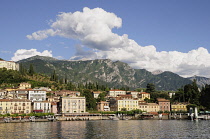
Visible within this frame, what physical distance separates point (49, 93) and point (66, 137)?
387ft

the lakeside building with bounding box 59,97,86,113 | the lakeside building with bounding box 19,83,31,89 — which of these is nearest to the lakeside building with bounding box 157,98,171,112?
the lakeside building with bounding box 59,97,86,113

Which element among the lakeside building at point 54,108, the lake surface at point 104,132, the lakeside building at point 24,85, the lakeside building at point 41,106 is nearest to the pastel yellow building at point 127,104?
the lakeside building at point 54,108

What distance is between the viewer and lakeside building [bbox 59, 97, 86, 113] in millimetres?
151125

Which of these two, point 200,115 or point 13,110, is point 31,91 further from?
point 200,115

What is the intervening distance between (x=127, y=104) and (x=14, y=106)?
69985 mm

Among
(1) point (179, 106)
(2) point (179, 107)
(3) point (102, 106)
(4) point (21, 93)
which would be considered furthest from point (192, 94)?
(4) point (21, 93)

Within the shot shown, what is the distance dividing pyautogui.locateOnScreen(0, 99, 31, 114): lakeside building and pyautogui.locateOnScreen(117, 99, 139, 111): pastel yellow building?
56848mm

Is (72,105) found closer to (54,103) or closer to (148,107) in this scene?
(54,103)

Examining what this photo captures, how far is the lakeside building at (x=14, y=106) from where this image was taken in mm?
138925

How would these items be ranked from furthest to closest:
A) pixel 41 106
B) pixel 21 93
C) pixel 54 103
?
1. pixel 21 93
2. pixel 54 103
3. pixel 41 106

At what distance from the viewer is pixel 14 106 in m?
141

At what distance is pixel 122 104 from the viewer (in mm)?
173875

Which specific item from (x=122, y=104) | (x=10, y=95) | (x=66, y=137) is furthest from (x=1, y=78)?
(x=66, y=137)

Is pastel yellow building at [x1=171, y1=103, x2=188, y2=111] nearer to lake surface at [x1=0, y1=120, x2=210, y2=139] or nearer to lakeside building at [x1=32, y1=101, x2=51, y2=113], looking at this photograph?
lakeside building at [x1=32, y1=101, x2=51, y2=113]
